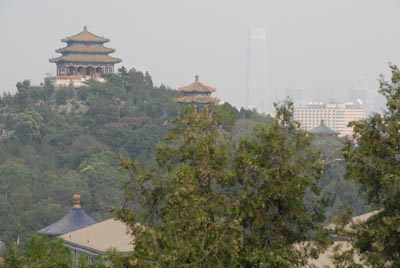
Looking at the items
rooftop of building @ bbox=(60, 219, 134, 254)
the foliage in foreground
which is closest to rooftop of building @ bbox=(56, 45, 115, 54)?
rooftop of building @ bbox=(60, 219, 134, 254)

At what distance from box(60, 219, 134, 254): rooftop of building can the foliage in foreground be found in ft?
32.9

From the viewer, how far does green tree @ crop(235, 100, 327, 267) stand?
62.5ft

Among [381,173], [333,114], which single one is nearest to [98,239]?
[381,173]

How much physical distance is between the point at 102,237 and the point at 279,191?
1422 centimetres

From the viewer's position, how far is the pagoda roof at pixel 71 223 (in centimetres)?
4465

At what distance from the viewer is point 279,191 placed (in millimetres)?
19109

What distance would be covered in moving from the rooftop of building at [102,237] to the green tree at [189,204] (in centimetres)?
994

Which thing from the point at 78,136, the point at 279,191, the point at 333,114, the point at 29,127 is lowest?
the point at 333,114

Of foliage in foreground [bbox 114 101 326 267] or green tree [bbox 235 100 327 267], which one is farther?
green tree [bbox 235 100 327 267]

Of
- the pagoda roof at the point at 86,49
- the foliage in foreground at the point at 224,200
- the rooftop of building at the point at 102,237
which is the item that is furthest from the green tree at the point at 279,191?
the pagoda roof at the point at 86,49

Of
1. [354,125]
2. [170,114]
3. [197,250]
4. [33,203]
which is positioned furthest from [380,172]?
[170,114]

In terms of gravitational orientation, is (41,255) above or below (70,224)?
above

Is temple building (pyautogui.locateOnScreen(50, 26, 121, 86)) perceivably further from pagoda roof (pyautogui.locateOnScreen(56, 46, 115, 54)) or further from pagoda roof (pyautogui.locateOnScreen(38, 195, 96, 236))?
pagoda roof (pyautogui.locateOnScreen(38, 195, 96, 236))

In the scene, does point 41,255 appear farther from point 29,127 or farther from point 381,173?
point 29,127
